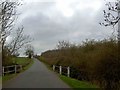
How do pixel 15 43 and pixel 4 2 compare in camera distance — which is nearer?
pixel 4 2

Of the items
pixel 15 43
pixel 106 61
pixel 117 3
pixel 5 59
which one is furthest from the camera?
pixel 15 43

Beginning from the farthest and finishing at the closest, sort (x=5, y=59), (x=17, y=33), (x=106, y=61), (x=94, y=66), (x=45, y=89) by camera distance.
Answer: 1. (x=17, y=33)
2. (x=5, y=59)
3. (x=94, y=66)
4. (x=106, y=61)
5. (x=45, y=89)

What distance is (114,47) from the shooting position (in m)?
15.8

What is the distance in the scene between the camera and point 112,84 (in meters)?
15.8

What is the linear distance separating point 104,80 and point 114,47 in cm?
227

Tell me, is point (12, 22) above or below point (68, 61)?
above

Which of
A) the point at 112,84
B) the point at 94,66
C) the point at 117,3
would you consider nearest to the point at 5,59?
the point at 94,66

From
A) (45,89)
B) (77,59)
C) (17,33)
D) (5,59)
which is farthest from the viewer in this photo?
(17,33)

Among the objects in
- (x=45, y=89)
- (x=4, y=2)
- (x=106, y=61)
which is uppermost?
(x=4, y=2)

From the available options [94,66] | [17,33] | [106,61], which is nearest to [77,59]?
[94,66]

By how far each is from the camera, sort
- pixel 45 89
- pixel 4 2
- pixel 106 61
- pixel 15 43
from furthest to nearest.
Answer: pixel 15 43 < pixel 4 2 < pixel 106 61 < pixel 45 89

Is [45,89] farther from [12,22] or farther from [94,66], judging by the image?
[12,22]

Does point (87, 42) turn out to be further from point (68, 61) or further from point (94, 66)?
point (94, 66)

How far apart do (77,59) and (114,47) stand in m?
11.4
